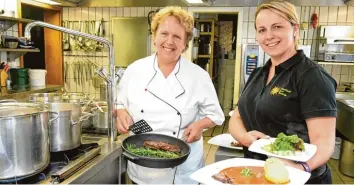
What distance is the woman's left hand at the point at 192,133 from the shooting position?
1.49 m

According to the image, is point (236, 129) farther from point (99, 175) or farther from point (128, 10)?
point (128, 10)

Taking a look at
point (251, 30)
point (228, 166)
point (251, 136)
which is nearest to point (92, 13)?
point (251, 30)

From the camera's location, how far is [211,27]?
241 inches

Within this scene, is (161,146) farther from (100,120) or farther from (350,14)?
(350,14)

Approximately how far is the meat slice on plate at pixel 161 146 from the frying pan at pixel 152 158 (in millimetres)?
26

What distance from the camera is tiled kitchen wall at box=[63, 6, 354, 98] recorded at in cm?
450

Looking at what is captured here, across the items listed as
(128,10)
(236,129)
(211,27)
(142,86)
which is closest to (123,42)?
(128,10)

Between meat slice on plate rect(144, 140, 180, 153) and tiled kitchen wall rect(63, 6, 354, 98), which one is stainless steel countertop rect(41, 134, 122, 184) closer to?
meat slice on plate rect(144, 140, 180, 153)

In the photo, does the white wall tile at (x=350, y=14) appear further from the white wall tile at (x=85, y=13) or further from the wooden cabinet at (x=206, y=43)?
the white wall tile at (x=85, y=13)

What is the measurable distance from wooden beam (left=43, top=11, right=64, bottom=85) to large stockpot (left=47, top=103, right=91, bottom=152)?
4.43 m

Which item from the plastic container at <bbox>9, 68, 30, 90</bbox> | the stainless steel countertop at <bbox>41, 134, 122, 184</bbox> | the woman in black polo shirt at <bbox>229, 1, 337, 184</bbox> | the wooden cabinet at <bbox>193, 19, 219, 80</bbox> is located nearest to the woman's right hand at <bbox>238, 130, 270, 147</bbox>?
the woman in black polo shirt at <bbox>229, 1, 337, 184</bbox>

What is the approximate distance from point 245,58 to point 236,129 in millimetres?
3436

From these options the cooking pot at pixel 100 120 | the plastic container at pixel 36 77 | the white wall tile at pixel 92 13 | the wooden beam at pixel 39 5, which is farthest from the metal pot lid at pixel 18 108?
the white wall tile at pixel 92 13

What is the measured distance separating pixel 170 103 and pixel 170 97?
0.11 ft
